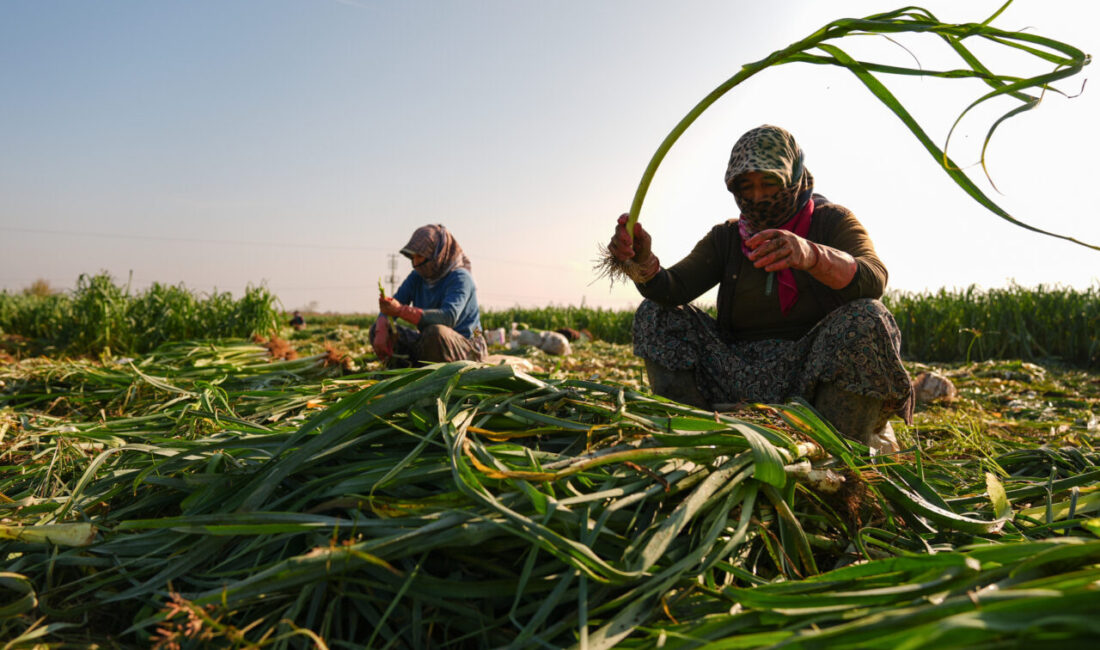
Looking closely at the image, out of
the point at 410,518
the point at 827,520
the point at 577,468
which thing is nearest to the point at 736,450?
the point at 827,520

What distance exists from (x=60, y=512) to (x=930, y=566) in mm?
1790

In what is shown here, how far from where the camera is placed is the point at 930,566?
96 cm

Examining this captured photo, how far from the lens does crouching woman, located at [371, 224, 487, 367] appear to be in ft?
13.8

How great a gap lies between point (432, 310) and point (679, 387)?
2.30 m

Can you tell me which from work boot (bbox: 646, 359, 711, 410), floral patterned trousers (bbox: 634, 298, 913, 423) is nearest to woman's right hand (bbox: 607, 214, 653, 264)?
floral patterned trousers (bbox: 634, 298, 913, 423)

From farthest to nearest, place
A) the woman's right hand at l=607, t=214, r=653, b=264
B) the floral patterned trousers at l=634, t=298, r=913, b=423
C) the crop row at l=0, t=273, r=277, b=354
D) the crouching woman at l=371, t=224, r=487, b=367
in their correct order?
the crop row at l=0, t=273, r=277, b=354 < the crouching woman at l=371, t=224, r=487, b=367 < the woman's right hand at l=607, t=214, r=653, b=264 < the floral patterned trousers at l=634, t=298, r=913, b=423

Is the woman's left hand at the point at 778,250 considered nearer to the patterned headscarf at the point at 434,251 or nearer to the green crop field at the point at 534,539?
the green crop field at the point at 534,539

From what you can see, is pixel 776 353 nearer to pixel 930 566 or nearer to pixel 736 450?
pixel 736 450

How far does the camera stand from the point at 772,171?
2.37 m

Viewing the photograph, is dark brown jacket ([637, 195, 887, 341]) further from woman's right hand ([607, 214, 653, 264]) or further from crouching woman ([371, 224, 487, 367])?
crouching woman ([371, 224, 487, 367])

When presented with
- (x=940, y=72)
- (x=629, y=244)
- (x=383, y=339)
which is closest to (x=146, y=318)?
(x=383, y=339)

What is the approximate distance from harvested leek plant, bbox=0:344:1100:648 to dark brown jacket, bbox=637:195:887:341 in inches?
40.9

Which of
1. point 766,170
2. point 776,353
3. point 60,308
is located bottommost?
point 60,308

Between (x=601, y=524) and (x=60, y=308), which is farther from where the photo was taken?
(x=60, y=308)
